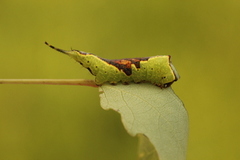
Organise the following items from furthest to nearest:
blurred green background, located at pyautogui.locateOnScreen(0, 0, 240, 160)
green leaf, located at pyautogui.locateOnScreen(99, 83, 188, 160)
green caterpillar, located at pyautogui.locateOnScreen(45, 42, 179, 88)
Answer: blurred green background, located at pyautogui.locateOnScreen(0, 0, 240, 160) → green caterpillar, located at pyautogui.locateOnScreen(45, 42, 179, 88) → green leaf, located at pyautogui.locateOnScreen(99, 83, 188, 160)

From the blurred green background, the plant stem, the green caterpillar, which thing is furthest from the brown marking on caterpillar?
the blurred green background

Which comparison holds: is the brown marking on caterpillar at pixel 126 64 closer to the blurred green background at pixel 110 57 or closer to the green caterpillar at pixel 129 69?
the green caterpillar at pixel 129 69

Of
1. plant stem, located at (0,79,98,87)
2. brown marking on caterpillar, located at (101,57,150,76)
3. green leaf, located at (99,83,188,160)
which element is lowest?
green leaf, located at (99,83,188,160)

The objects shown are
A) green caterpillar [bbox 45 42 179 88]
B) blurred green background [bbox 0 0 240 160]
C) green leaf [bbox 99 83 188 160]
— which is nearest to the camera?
green leaf [bbox 99 83 188 160]

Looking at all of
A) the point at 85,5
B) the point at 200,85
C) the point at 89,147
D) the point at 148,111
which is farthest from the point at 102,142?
the point at 148,111

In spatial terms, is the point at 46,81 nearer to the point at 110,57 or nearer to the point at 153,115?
the point at 153,115

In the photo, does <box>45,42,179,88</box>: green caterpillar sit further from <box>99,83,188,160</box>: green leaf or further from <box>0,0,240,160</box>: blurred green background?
<box>0,0,240,160</box>: blurred green background

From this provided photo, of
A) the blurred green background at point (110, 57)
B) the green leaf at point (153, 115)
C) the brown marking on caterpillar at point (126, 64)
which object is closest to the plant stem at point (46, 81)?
the green leaf at point (153, 115)
